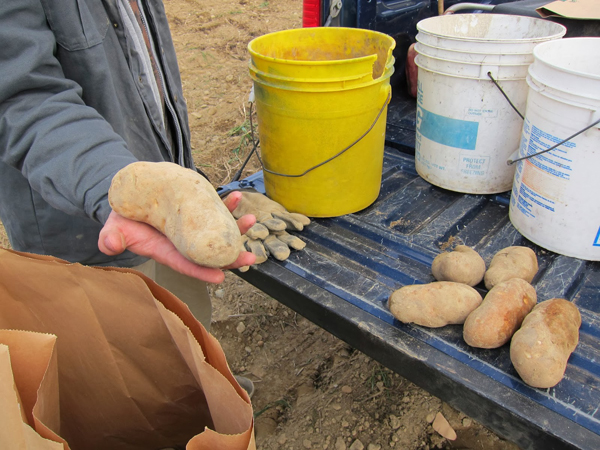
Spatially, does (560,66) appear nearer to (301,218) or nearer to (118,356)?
(301,218)

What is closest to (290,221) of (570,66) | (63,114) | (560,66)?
(63,114)

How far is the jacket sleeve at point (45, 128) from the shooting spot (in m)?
1.15

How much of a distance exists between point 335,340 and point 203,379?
1.65 metres

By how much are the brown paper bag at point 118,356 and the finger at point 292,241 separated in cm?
68

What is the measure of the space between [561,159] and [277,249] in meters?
0.94

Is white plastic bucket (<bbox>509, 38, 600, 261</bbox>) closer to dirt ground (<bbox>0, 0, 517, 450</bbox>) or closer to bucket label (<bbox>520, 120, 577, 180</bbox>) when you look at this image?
bucket label (<bbox>520, 120, 577, 180</bbox>)

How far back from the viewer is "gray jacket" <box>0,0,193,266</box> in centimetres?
117

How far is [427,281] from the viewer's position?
1.55 m

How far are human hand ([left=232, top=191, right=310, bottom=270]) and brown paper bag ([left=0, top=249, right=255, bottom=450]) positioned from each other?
63cm

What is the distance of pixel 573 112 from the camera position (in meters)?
1.42

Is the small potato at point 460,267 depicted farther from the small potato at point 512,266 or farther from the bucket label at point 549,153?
the bucket label at point 549,153

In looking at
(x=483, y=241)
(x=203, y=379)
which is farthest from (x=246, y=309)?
(x=203, y=379)

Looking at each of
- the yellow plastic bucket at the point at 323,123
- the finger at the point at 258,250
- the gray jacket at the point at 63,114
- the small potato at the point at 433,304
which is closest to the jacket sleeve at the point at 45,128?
the gray jacket at the point at 63,114

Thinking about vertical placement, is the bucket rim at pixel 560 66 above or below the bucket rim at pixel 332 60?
above
